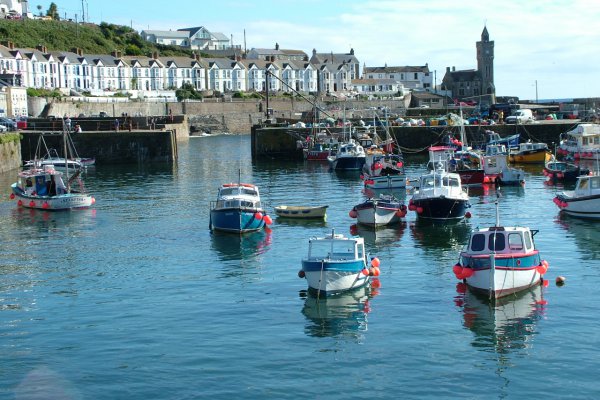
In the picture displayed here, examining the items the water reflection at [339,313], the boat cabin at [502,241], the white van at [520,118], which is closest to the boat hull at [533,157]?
the white van at [520,118]

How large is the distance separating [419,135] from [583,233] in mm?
59287

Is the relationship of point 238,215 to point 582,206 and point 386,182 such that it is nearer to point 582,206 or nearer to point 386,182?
point 386,182

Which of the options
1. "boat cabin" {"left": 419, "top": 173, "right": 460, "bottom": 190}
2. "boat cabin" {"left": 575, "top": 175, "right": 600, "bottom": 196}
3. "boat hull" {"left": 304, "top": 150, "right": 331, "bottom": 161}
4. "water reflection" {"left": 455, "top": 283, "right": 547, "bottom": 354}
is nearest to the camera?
"water reflection" {"left": 455, "top": 283, "right": 547, "bottom": 354}

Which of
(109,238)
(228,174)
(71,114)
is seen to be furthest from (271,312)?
(71,114)

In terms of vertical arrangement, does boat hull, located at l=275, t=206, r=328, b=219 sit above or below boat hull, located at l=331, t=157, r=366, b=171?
below

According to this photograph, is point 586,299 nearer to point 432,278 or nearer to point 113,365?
point 432,278

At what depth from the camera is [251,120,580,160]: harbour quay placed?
10200cm

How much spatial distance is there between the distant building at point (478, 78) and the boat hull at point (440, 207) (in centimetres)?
14289

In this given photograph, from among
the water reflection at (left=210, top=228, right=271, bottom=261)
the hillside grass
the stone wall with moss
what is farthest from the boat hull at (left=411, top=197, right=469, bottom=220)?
the hillside grass

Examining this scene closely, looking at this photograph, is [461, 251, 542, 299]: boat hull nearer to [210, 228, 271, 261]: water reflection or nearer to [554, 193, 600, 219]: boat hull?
[210, 228, 271, 261]: water reflection

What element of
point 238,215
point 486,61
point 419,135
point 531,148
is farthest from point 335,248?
point 486,61

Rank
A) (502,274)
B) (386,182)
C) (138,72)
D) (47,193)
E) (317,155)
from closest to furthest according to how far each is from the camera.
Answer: (502,274) < (47,193) < (386,182) < (317,155) < (138,72)

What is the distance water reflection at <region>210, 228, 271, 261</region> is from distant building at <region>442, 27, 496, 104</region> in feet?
487

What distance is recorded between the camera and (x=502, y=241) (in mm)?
32625
